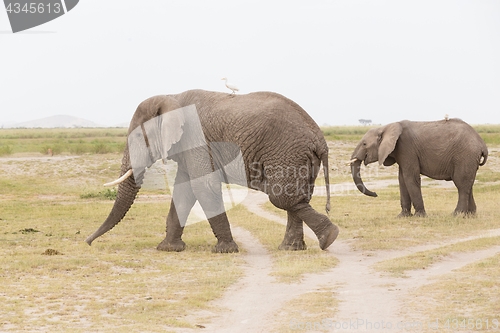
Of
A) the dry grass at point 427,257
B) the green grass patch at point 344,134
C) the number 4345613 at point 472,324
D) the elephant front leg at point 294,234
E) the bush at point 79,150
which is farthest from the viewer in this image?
the green grass patch at point 344,134

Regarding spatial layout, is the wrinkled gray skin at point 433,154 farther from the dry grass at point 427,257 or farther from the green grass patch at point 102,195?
the green grass patch at point 102,195

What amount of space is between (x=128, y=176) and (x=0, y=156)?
28753 mm

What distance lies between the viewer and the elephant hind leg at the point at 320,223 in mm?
10484

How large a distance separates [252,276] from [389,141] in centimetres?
844

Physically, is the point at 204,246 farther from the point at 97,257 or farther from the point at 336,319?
the point at 336,319

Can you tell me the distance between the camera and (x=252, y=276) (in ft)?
29.8

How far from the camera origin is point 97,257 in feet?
34.4

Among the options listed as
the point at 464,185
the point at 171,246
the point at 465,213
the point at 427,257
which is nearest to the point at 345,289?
the point at 427,257

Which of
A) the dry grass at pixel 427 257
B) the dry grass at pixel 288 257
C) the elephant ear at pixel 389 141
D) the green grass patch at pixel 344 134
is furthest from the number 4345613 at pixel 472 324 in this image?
the green grass patch at pixel 344 134

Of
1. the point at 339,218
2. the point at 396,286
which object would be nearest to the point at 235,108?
the point at 396,286

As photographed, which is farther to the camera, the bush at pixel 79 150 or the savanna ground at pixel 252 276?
the bush at pixel 79 150

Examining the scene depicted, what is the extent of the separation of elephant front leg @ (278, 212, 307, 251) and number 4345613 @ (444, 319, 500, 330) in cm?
493

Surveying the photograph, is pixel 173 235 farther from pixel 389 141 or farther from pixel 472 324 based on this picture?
pixel 389 141

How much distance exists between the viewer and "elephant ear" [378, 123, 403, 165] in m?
15.9
